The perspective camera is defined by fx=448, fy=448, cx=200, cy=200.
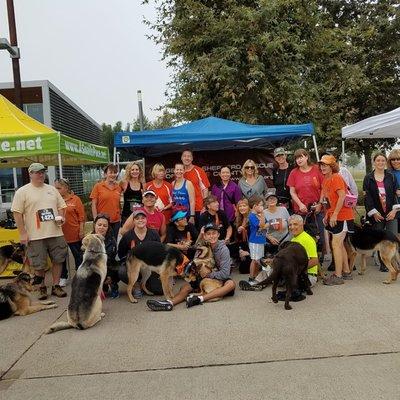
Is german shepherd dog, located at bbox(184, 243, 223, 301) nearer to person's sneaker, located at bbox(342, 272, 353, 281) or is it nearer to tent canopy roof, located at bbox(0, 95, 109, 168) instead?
person's sneaker, located at bbox(342, 272, 353, 281)

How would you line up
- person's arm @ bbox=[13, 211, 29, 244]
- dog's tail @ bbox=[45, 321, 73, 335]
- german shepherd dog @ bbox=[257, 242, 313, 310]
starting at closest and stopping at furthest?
dog's tail @ bbox=[45, 321, 73, 335] → german shepherd dog @ bbox=[257, 242, 313, 310] → person's arm @ bbox=[13, 211, 29, 244]

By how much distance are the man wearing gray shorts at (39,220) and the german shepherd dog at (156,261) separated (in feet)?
3.80

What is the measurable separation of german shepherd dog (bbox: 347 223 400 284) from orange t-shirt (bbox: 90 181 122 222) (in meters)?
3.56

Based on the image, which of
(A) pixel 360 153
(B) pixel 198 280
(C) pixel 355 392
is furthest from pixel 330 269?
(A) pixel 360 153

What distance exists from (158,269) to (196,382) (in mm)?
2307

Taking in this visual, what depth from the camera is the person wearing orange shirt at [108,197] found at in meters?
6.89

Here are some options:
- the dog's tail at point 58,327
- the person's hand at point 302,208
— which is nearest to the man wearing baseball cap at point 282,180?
the person's hand at point 302,208

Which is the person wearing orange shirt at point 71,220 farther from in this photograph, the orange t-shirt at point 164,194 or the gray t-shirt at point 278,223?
the gray t-shirt at point 278,223

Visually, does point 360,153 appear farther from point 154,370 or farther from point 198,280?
point 154,370

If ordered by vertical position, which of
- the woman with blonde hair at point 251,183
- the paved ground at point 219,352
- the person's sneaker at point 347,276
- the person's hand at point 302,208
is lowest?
the paved ground at point 219,352

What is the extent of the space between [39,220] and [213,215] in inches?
97.1

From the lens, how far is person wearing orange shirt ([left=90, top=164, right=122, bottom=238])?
22.6 ft

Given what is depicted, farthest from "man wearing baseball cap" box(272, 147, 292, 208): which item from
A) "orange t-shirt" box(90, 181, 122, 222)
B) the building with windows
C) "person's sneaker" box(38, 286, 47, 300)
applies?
the building with windows

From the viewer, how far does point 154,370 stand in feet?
12.4
